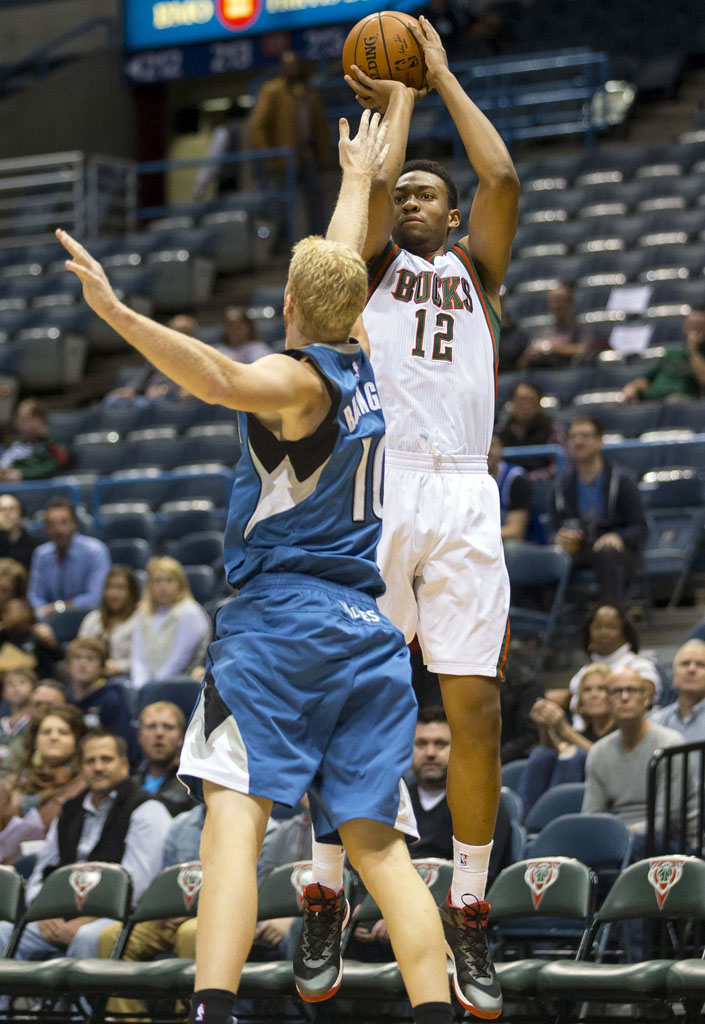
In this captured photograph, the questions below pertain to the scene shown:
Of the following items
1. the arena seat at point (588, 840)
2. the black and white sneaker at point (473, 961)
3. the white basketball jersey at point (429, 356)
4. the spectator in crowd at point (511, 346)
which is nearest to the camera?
the black and white sneaker at point (473, 961)

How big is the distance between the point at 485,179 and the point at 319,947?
7.02ft

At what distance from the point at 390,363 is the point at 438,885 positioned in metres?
2.58

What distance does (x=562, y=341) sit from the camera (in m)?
11.2

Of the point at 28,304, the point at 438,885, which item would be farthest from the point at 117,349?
the point at 438,885

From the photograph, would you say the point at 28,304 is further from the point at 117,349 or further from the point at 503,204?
the point at 503,204

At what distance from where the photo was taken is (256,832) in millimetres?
3559

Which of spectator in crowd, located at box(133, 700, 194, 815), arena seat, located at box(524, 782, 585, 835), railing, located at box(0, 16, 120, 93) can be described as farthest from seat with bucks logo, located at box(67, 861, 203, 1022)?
railing, located at box(0, 16, 120, 93)

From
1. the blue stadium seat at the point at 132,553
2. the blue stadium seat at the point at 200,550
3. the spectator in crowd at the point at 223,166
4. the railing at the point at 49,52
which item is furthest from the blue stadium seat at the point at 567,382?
the railing at the point at 49,52

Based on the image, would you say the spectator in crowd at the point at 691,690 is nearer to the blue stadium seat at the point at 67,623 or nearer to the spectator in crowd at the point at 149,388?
the blue stadium seat at the point at 67,623

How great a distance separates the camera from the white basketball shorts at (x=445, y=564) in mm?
4312

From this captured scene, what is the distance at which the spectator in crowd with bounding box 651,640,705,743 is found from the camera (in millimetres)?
6887

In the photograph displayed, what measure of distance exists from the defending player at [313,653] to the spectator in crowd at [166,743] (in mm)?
3737

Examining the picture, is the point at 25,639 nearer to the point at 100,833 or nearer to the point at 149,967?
the point at 100,833

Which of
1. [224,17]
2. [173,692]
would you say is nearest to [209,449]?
[173,692]
